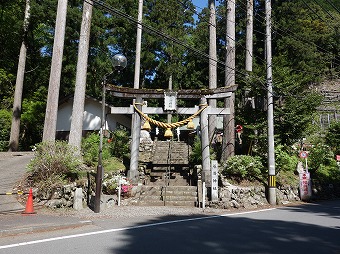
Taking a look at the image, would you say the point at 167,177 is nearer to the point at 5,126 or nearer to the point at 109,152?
the point at 109,152

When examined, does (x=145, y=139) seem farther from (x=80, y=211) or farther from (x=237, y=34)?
(x=237, y=34)

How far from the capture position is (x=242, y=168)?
52.6 feet

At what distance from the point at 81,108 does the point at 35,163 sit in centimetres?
447

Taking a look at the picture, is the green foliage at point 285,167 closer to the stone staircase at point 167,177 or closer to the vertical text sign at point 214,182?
the vertical text sign at point 214,182

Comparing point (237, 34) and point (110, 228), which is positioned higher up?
point (237, 34)

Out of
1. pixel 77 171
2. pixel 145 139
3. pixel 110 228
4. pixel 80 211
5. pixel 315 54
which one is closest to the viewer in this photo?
pixel 110 228

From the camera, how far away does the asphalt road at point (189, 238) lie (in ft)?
21.1

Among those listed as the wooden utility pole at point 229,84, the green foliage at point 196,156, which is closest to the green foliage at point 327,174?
the wooden utility pole at point 229,84

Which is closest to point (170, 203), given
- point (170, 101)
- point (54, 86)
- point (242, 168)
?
point (242, 168)

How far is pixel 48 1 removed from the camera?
82.2 feet

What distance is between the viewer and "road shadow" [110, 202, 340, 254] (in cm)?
646

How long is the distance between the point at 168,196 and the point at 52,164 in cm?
530

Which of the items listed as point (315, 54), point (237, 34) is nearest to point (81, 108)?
point (237, 34)

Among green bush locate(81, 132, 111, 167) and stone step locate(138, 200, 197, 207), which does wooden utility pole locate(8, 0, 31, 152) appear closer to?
green bush locate(81, 132, 111, 167)
